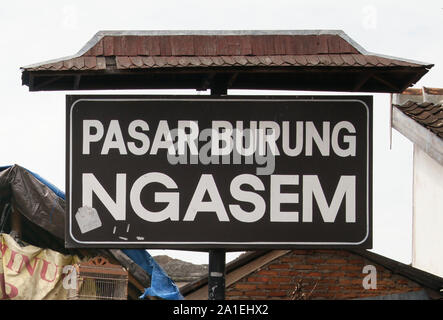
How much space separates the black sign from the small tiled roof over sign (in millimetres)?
280

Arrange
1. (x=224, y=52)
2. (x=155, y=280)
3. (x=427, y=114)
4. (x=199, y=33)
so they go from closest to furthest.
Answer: (x=224, y=52) < (x=199, y=33) < (x=155, y=280) < (x=427, y=114)

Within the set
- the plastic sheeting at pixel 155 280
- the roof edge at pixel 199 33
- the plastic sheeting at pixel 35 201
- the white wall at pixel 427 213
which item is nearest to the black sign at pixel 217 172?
the roof edge at pixel 199 33

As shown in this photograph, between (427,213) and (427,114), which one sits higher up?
(427,114)

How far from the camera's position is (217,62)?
8.95 metres

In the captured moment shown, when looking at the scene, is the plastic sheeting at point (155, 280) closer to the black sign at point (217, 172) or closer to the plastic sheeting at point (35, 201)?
the plastic sheeting at point (35, 201)

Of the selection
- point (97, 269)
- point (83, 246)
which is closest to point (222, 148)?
point (83, 246)

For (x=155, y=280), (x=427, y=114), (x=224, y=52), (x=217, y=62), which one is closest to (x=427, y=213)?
(x=427, y=114)

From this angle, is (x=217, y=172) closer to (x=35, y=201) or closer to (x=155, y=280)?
(x=155, y=280)

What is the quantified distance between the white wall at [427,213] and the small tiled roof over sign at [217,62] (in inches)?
250

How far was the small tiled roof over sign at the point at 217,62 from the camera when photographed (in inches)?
353

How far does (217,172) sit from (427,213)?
303 inches

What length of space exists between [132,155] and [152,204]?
48 cm
